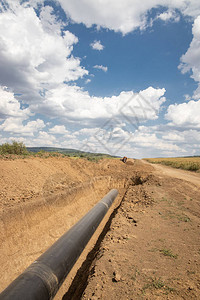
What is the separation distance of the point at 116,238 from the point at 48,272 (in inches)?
111

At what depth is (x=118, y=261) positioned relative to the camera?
500cm

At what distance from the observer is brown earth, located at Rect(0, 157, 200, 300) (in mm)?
4020

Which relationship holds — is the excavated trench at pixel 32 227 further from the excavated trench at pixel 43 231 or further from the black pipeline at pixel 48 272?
the black pipeline at pixel 48 272

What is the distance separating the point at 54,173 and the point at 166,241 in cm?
1492

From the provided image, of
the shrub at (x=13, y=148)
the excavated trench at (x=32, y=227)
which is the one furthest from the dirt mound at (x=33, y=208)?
the shrub at (x=13, y=148)

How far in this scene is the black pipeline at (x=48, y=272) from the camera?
12.9 ft

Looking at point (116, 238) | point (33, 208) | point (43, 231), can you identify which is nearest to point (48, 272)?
point (116, 238)

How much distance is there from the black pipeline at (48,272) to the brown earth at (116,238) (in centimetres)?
67

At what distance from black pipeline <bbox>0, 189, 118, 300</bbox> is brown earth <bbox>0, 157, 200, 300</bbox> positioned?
67 cm

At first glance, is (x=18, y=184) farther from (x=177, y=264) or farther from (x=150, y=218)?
(x=177, y=264)

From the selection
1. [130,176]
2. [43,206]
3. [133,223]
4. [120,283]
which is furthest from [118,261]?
[130,176]

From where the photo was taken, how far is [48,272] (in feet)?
15.4

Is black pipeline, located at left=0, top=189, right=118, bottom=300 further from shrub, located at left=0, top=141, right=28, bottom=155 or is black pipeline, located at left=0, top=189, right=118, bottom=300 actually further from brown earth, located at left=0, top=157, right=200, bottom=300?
shrub, located at left=0, top=141, right=28, bottom=155

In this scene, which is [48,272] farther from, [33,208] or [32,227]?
[33,208]
